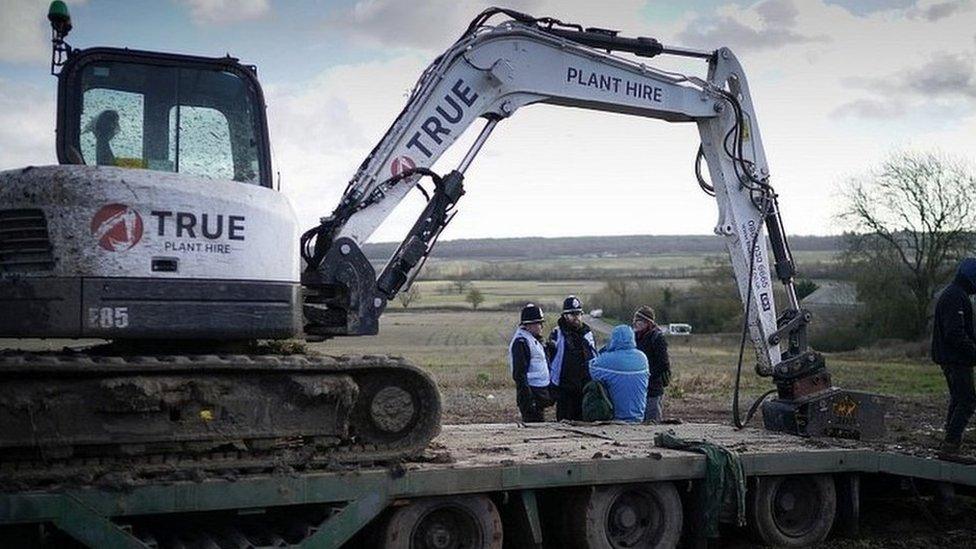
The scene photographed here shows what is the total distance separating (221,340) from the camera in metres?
7.52

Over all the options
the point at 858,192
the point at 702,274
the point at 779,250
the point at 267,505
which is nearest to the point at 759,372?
the point at 779,250

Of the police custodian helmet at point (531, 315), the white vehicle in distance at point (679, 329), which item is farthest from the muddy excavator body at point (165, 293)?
the white vehicle in distance at point (679, 329)

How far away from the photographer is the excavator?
22.0 feet

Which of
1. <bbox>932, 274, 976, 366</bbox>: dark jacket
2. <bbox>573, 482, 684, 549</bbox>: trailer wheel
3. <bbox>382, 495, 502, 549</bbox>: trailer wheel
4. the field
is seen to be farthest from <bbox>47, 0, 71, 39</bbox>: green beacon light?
<bbox>932, 274, 976, 366</bbox>: dark jacket

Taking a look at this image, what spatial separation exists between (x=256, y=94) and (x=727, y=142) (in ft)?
18.0

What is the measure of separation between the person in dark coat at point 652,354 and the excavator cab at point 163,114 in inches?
238

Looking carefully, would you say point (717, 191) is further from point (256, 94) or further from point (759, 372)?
point (256, 94)

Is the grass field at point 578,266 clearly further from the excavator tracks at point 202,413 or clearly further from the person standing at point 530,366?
the excavator tracks at point 202,413

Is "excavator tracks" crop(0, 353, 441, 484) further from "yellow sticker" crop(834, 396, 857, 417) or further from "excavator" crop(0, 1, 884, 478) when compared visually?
"yellow sticker" crop(834, 396, 857, 417)

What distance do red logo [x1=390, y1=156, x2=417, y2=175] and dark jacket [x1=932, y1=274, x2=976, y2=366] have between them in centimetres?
570

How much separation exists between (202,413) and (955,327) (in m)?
7.67

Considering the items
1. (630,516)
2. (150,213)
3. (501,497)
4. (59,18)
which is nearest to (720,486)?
(630,516)

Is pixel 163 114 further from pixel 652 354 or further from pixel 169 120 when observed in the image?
pixel 652 354

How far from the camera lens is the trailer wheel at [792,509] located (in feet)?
30.6
